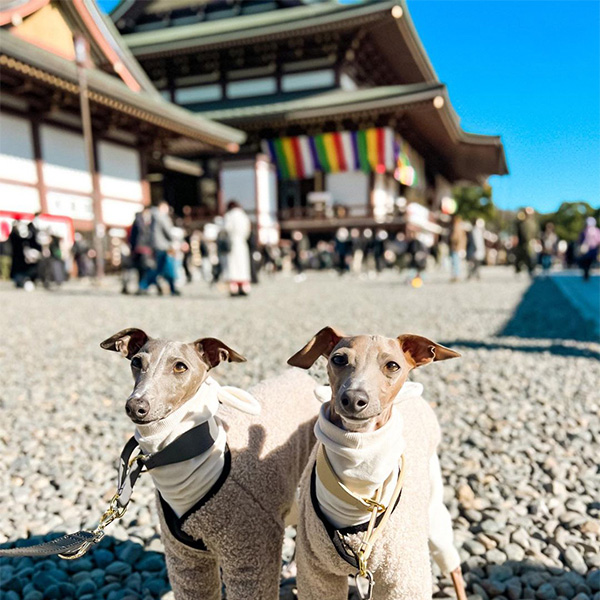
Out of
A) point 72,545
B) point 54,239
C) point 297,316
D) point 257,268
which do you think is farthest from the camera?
point 257,268

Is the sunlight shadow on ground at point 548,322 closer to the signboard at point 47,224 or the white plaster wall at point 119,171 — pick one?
the signboard at point 47,224

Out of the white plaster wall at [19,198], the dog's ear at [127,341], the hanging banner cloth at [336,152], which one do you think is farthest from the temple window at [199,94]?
the dog's ear at [127,341]

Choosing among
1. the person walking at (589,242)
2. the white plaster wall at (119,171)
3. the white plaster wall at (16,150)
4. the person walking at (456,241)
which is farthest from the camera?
the white plaster wall at (119,171)

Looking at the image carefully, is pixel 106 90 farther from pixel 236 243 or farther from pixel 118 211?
pixel 236 243

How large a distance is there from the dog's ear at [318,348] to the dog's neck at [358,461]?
0.63 ft

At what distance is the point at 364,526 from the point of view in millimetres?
1409

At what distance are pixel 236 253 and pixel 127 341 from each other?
8.19 meters

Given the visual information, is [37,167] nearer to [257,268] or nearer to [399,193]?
[257,268]

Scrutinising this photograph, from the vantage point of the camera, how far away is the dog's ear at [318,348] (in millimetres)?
1554

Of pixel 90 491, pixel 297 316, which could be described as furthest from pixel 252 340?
pixel 90 491

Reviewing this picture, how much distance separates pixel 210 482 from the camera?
60.9 inches

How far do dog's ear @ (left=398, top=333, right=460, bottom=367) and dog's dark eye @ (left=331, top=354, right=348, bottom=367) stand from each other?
234 millimetres

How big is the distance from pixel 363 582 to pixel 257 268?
11.9 metres

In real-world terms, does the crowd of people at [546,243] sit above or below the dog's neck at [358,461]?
above
